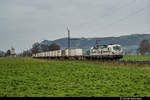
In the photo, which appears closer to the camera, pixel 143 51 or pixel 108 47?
pixel 108 47

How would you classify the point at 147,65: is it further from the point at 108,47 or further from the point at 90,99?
the point at 90,99

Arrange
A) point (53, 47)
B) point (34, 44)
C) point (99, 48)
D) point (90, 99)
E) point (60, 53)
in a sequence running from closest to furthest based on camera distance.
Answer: point (90, 99) < point (99, 48) < point (60, 53) < point (53, 47) < point (34, 44)

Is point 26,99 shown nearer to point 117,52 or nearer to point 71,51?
point 117,52

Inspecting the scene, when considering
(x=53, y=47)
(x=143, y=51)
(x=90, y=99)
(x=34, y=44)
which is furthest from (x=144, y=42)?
(x=90, y=99)

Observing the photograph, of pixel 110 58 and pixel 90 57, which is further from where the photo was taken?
pixel 90 57

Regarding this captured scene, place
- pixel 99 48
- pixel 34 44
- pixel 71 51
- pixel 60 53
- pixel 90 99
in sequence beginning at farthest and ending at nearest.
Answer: pixel 34 44, pixel 60 53, pixel 71 51, pixel 99 48, pixel 90 99

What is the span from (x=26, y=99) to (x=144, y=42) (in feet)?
616

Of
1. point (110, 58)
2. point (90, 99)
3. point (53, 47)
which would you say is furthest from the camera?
point (53, 47)

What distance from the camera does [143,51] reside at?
177500 millimetres

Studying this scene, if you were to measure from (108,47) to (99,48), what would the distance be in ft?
14.5

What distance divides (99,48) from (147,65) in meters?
26.1

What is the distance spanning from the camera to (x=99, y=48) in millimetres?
57562

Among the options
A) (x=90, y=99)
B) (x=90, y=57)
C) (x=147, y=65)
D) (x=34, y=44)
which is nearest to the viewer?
(x=90, y=99)

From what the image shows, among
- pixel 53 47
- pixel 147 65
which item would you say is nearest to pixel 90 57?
pixel 147 65
